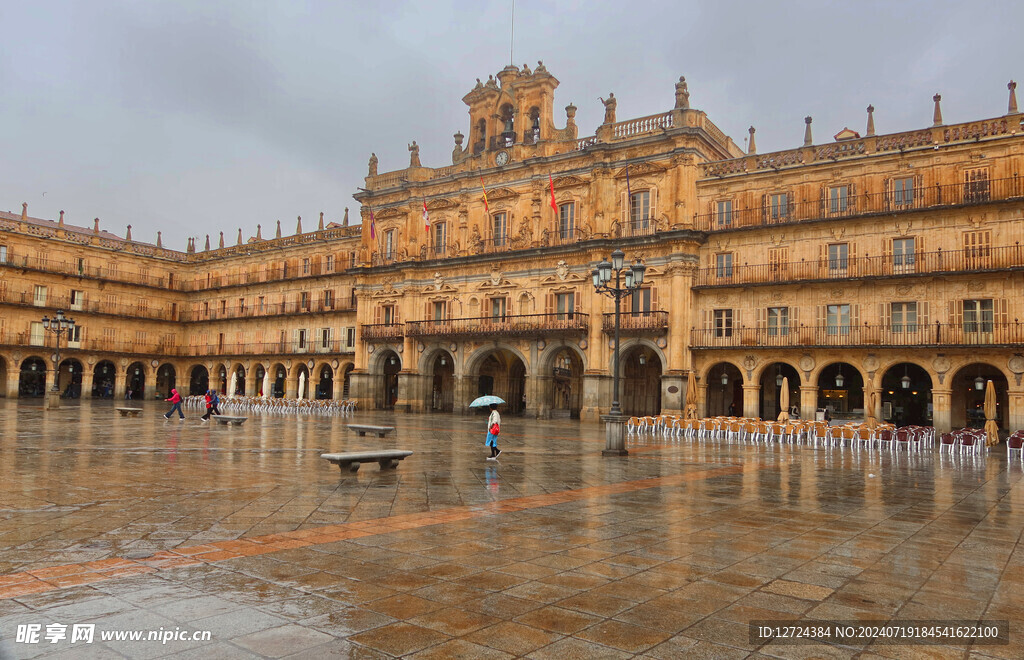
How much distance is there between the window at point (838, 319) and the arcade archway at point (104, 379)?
50957 mm

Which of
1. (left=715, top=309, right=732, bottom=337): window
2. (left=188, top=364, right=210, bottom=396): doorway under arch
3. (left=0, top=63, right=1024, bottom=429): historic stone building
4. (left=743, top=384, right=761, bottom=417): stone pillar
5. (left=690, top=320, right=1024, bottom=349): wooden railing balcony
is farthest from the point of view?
(left=188, top=364, right=210, bottom=396): doorway under arch

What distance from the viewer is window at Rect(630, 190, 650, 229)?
3484 cm

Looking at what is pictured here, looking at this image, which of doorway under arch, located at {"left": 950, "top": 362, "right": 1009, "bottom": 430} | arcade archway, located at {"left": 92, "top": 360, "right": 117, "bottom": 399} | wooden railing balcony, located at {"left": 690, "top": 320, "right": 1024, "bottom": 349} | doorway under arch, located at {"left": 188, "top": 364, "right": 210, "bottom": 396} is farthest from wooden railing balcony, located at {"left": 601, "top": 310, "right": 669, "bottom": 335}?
arcade archway, located at {"left": 92, "top": 360, "right": 117, "bottom": 399}

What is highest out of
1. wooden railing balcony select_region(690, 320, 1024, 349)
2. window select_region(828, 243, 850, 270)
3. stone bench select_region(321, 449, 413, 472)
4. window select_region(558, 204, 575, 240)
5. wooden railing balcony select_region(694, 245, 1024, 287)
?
window select_region(558, 204, 575, 240)

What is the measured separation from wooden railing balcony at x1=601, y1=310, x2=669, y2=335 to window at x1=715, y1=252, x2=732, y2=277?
125 inches

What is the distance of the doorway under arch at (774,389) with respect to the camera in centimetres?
3428

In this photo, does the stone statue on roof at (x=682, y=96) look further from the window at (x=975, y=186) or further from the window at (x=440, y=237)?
the window at (x=440, y=237)

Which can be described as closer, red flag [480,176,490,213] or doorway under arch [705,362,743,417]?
doorway under arch [705,362,743,417]

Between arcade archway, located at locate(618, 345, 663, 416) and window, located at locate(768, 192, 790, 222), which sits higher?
window, located at locate(768, 192, 790, 222)

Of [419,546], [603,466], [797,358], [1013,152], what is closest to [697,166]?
[797,358]

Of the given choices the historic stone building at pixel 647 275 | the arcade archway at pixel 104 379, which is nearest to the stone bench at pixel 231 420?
the historic stone building at pixel 647 275

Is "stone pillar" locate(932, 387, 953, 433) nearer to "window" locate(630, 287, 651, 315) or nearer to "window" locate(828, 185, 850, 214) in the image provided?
"window" locate(828, 185, 850, 214)

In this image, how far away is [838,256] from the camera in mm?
30562

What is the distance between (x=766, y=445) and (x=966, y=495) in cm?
1098
